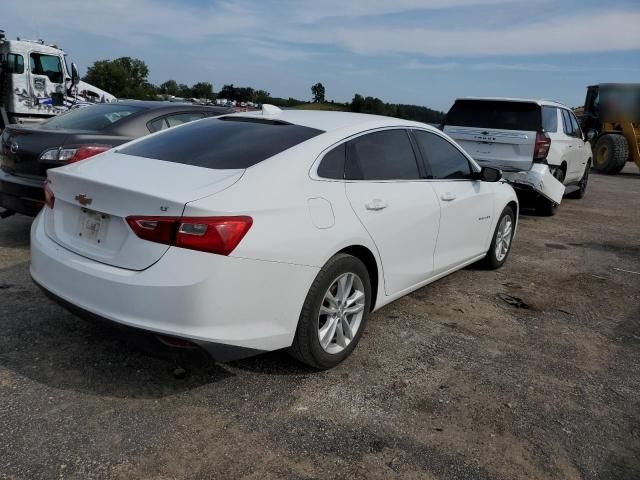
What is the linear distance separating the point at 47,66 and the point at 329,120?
15.2 metres

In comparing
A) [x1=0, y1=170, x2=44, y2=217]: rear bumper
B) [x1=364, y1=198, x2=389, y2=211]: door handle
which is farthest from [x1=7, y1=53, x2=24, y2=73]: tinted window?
[x1=364, y1=198, x2=389, y2=211]: door handle

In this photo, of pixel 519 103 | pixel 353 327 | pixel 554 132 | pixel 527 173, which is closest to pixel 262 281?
pixel 353 327

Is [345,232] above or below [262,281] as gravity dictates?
above

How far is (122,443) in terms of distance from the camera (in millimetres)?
2580

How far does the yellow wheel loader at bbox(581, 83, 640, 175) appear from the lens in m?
17.2

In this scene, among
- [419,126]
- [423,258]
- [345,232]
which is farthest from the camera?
[419,126]

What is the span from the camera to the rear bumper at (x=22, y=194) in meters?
5.00

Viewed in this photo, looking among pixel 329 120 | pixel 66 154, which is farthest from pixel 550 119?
pixel 66 154

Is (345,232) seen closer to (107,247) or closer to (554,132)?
(107,247)

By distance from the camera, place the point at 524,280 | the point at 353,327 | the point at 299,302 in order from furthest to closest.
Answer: the point at 524,280 → the point at 353,327 → the point at 299,302

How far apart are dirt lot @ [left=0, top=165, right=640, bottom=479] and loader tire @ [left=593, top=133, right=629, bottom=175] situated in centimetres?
1468

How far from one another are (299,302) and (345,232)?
0.50 m

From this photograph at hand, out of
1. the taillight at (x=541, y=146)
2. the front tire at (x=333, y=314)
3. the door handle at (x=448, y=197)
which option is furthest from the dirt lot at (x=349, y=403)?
the taillight at (x=541, y=146)

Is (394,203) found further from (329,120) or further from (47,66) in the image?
(47,66)
